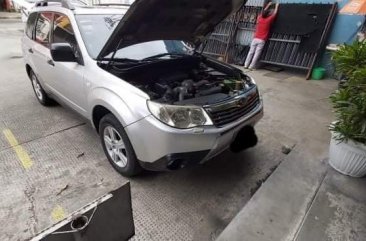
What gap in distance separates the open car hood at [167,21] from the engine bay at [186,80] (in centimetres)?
28

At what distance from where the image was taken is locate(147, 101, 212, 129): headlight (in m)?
1.94

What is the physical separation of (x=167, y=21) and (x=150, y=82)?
0.63 metres

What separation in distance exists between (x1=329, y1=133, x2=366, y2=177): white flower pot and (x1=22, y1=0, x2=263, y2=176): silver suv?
0.90 m

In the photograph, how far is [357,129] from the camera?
234 centimetres

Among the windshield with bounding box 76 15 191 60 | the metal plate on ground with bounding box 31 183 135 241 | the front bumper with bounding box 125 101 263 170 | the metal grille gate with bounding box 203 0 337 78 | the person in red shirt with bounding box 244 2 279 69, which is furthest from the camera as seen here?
the person in red shirt with bounding box 244 2 279 69

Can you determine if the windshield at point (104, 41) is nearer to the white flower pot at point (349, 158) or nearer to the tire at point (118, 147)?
the tire at point (118, 147)

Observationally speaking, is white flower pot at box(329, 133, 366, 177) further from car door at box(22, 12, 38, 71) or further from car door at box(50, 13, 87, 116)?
car door at box(22, 12, 38, 71)

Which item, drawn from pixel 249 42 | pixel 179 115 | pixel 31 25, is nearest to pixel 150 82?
pixel 179 115

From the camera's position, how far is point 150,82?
8.44 feet

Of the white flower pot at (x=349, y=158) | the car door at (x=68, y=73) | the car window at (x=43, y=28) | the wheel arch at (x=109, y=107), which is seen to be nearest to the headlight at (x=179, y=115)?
the wheel arch at (x=109, y=107)

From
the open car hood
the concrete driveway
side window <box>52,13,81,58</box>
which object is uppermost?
the open car hood

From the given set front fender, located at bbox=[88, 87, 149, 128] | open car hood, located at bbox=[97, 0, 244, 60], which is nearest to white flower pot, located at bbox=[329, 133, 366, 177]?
open car hood, located at bbox=[97, 0, 244, 60]

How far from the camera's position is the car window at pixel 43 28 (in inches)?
125

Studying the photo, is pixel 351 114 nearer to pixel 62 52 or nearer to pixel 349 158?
pixel 349 158
